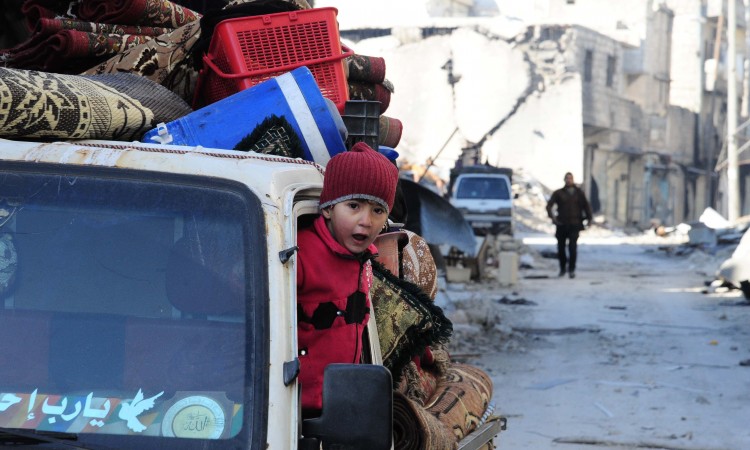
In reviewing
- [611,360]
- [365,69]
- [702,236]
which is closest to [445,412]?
[365,69]

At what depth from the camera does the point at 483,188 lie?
2856 centimetres

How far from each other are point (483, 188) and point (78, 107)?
25.8m

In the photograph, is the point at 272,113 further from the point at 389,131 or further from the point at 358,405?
the point at 389,131

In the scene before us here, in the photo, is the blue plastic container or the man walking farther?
the man walking

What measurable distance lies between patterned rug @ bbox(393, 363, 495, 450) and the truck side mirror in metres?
0.80

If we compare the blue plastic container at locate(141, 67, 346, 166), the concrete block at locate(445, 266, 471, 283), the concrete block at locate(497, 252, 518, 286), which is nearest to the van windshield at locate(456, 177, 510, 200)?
the concrete block at locate(497, 252, 518, 286)

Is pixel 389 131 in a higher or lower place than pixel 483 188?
lower

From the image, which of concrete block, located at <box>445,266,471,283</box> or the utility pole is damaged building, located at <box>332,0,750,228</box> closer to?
the utility pole

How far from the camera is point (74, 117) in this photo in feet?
9.89

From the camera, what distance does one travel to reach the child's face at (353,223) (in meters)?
2.84

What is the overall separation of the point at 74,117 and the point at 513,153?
149 ft

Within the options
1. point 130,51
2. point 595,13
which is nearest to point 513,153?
point 595,13

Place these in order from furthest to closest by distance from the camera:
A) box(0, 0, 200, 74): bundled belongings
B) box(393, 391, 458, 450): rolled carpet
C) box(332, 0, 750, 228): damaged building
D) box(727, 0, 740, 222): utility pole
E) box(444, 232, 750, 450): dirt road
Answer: box(332, 0, 750, 228): damaged building, box(727, 0, 740, 222): utility pole, box(444, 232, 750, 450): dirt road, box(0, 0, 200, 74): bundled belongings, box(393, 391, 458, 450): rolled carpet

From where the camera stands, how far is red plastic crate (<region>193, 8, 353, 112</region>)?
4.08m
